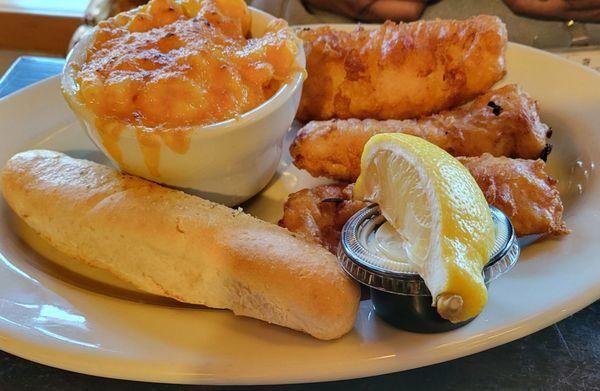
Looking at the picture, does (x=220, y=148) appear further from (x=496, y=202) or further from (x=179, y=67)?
(x=496, y=202)

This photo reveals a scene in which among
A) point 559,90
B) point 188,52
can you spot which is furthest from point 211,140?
point 559,90

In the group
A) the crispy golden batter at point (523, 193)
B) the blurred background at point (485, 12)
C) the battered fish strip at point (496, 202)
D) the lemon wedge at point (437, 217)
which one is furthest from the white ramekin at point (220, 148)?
the blurred background at point (485, 12)

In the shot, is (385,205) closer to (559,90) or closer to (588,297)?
(588,297)

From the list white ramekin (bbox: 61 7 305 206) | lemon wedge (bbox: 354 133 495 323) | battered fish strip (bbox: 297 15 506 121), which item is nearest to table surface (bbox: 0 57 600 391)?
lemon wedge (bbox: 354 133 495 323)

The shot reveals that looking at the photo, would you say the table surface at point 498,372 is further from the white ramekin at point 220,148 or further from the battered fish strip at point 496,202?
the white ramekin at point 220,148

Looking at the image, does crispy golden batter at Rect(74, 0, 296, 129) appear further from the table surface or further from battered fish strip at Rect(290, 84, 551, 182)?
the table surface

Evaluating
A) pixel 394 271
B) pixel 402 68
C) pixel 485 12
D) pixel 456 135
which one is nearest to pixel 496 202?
pixel 456 135
